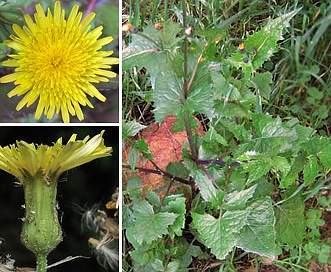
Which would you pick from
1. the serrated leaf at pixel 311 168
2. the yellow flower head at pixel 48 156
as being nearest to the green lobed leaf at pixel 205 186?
the serrated leaf at pixel 311 168

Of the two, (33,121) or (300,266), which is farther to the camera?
(300,266)

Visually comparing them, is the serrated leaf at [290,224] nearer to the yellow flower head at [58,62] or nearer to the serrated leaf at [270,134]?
the serrated leaf at [270,134]

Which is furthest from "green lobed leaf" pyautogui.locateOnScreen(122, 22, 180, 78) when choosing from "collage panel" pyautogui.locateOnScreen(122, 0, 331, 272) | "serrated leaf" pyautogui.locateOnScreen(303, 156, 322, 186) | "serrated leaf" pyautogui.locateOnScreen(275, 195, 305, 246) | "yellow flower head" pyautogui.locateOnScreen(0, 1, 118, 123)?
"serrated leaf" pyautogui.locateOnScreen(275, 195, 305, 246)

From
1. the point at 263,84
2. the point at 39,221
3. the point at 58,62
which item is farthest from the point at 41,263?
the point at 263,84

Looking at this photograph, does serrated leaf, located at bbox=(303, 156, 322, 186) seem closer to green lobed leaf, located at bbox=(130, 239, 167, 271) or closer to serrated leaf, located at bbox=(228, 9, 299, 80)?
serrated leaf, located at bbox=(228, 9, 299, 80)

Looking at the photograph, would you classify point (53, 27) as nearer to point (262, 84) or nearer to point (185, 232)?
point (262, 84)

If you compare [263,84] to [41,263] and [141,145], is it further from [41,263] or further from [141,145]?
[41,263]

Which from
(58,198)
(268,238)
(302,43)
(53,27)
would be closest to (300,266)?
(268,238)
